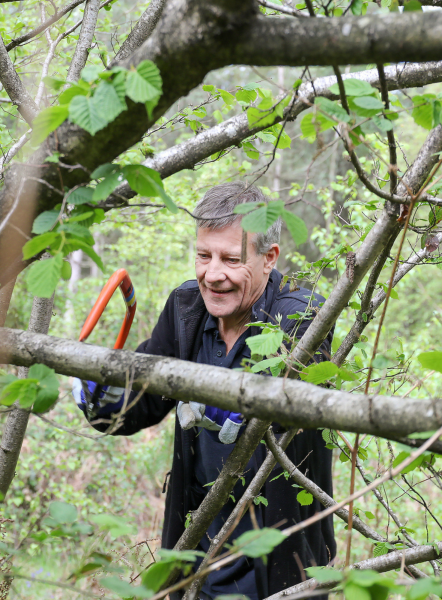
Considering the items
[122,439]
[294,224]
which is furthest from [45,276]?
[122,439]

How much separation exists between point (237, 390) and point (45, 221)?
588mm

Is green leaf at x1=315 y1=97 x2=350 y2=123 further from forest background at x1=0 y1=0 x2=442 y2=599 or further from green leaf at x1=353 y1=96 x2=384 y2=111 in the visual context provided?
forest background at x1=0 y1=0 x2=442 y2=599

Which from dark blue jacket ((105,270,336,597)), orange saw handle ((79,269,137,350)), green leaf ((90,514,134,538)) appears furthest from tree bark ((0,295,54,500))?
green leaf ((90,514,134,538))

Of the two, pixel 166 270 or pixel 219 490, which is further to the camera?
pixel 166 270

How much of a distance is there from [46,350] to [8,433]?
1.40 m

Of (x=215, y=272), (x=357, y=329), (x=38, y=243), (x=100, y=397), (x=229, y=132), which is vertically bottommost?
(x=100, y=397)

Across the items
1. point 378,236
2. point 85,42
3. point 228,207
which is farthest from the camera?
point 85,42

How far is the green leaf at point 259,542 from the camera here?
897 mm

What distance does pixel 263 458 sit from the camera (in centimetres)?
225

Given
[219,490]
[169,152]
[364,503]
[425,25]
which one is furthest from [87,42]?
[364,503]

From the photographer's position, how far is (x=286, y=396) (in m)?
1.09

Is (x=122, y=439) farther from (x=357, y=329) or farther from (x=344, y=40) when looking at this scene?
(x=344, y=40)

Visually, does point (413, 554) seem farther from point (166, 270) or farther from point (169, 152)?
point (166, 270)

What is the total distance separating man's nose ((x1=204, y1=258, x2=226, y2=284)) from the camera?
234 cm
